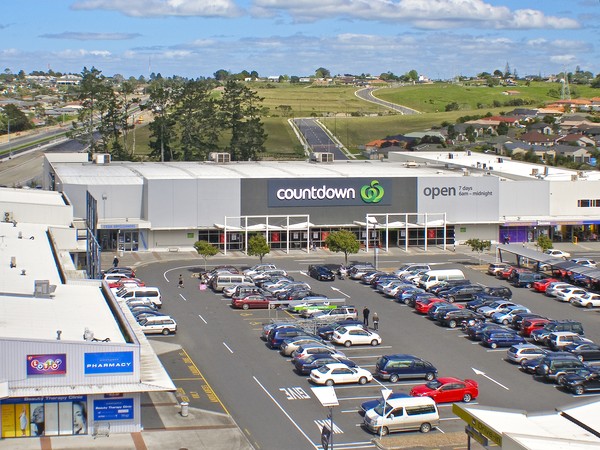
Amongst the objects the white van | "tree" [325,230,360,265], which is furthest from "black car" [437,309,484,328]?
"tree" [325,230,360,265]

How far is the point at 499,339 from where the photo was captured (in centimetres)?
3559

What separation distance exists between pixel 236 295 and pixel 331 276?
7889mm

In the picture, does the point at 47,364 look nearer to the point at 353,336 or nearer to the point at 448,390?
the point at 448,390

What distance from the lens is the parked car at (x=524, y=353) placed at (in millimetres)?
33312

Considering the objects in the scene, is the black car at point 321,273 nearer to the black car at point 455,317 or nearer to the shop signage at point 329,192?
the shop signage at point 329,192

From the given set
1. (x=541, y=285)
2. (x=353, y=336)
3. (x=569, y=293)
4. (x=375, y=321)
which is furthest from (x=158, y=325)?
(x=541, y=285)

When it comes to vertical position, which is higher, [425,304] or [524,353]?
[425,304]

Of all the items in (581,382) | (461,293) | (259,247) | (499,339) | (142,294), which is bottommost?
(581,382)

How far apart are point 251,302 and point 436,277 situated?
982cm

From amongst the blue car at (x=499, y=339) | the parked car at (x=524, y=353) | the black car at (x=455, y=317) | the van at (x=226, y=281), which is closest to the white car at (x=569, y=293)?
the black car at (x=455, y=317)

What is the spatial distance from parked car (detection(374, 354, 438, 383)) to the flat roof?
8.15 metres

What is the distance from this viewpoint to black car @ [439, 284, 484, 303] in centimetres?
4388

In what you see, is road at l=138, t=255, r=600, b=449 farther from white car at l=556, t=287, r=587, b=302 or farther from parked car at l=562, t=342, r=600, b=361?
parked car at l=562, t=342, r=600, b=361

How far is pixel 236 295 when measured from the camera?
138 feet
